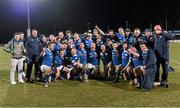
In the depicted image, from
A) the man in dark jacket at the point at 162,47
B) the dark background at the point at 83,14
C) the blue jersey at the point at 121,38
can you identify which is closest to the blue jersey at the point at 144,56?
the man in dark jacket at the point at 162,47

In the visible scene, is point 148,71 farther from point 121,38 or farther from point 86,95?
point 121,38

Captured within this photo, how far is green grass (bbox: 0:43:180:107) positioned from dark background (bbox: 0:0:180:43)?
2707cm

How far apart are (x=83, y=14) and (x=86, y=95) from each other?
33.2 meters

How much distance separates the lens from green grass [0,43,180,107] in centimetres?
1051

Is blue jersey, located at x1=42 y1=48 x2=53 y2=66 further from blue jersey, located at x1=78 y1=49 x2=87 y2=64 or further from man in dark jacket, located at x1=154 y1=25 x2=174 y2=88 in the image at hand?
man in dark jacket, located at x1=154 y1=25 x2=174 y2=88

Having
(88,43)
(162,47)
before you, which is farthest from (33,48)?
(162,47)

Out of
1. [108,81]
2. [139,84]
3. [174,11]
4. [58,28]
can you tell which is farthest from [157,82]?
[174,11]

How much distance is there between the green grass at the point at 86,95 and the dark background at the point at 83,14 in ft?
88.8

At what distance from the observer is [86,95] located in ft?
38.2

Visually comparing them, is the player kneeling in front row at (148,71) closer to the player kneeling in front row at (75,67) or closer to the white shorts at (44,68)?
the player kneeling in front row at (75,67)

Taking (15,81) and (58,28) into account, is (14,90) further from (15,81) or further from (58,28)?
(58,28)

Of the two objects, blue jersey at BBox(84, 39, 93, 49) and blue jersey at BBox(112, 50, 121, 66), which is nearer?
blue jersey at BBox(112, 50, 121, 66)

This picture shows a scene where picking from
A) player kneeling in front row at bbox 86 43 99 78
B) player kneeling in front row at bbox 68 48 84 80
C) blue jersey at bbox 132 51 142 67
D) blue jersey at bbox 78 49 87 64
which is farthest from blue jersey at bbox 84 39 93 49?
blue jersey at bbox 132 51 142 67

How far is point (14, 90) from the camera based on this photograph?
12.5 metres
